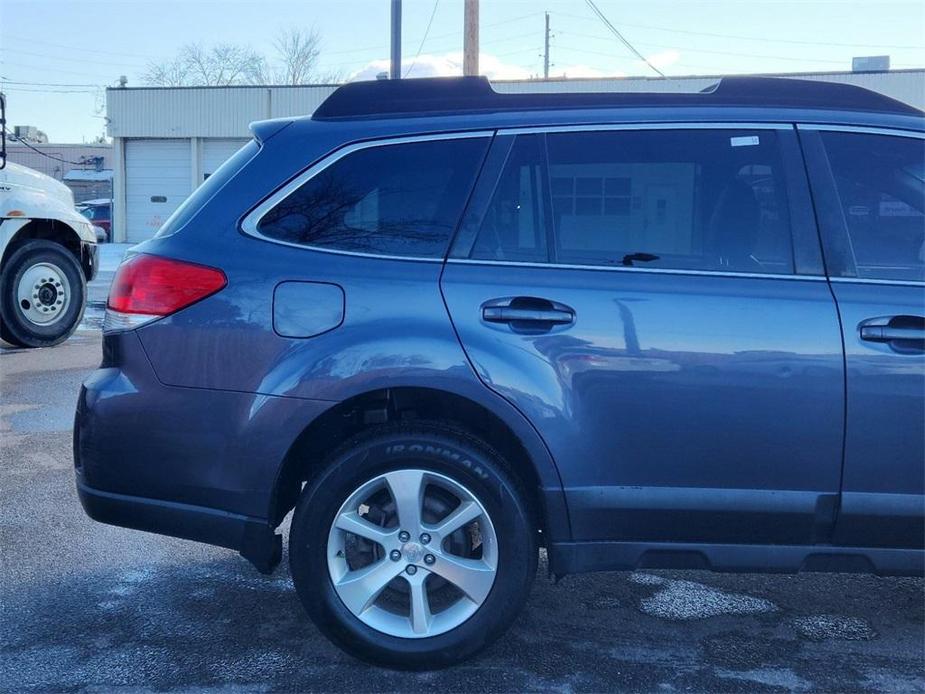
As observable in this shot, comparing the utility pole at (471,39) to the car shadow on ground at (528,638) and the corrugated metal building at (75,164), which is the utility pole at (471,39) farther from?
the corrugated metal building at (75,164)

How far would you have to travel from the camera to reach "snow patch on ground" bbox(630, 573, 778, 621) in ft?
12.9

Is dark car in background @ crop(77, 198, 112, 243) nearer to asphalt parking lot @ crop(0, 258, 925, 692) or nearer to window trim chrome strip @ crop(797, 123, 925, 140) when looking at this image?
asphalt parking lot @ crop(0, 258, 925, 692)

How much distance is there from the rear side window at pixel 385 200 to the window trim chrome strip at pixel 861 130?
1.13m

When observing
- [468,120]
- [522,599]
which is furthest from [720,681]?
[468,120]

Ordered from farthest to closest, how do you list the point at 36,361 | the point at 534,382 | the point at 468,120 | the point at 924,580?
the point at 36,361 < the point at 924,580 < the point at 468,120 < the point at 534,382

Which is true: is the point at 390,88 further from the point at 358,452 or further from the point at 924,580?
the point at 924,580

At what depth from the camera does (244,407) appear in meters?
3.31

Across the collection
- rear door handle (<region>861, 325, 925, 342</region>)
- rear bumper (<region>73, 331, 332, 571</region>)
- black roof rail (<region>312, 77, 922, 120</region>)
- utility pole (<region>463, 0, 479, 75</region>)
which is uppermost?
utility pole (<region>463, 0, 479, 75</region>)

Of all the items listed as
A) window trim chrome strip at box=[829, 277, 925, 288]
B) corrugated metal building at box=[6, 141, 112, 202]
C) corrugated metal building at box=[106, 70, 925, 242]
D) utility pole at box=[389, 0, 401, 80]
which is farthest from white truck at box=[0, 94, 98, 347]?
corrugated metal building at box=[6, 141, 112, 202]

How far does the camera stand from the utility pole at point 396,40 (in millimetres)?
13461

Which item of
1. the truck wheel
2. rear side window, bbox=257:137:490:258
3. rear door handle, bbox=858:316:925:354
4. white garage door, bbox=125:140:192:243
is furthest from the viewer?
white garage door, bbox=125:140:192:243

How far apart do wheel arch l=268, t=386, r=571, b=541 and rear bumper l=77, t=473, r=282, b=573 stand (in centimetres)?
8

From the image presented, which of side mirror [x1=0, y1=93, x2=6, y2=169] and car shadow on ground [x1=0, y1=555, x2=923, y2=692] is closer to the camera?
car shadow on ground [x1=0, y1=555, x2=923, y2=692]

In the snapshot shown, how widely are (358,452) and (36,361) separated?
308 inches
